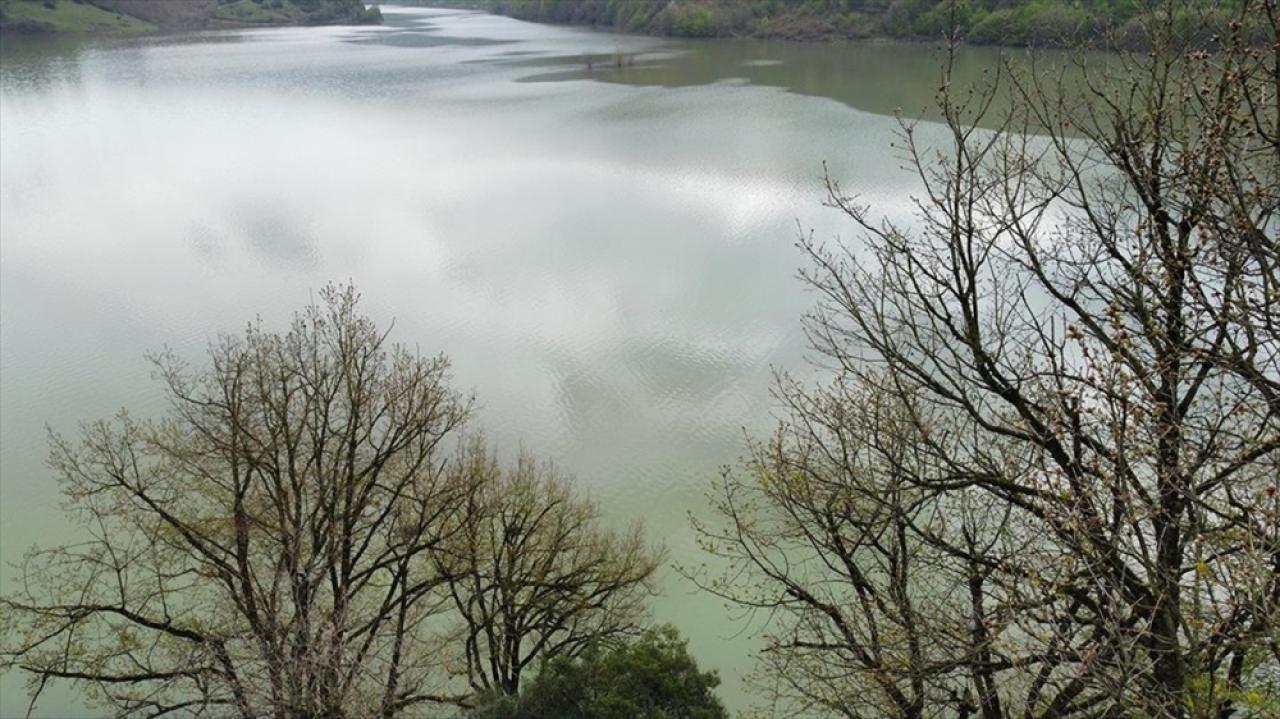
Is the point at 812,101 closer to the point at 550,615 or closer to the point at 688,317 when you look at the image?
the point at 688,317

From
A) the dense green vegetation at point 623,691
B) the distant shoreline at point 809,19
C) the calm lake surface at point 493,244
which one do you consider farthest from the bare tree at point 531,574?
the distant shoreline at point 809,19

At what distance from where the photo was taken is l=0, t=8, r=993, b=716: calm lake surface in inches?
487

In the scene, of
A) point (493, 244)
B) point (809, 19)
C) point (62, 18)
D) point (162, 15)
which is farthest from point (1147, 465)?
point (162, 15)

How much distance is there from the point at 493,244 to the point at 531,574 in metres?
13.1

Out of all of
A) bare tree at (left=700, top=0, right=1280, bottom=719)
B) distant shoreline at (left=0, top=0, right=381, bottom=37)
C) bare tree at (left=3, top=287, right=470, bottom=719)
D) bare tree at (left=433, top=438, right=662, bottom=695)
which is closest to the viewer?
bare tree at (left=700, top=0, right=1280, bottom=719)

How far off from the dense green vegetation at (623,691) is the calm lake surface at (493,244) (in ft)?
4.28

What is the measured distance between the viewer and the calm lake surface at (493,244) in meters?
12.4

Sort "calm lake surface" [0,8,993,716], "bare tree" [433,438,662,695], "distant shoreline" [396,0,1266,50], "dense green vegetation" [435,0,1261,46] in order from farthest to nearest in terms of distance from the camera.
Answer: "dense green vegetation" [435,0,1261,46], "distant shoreline" [396,0,1266,50], "calm lake surface" [0,8,993,716], "bare tree" [433,438,662,695]

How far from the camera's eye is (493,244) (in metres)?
20.4

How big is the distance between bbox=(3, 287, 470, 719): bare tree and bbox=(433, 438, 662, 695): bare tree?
342mm

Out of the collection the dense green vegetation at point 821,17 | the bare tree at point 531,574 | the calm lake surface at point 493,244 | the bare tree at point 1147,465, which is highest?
the dense green vegetation at point 821,17

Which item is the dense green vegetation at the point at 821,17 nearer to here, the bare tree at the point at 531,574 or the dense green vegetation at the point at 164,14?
the bare tree at the point at 531,574

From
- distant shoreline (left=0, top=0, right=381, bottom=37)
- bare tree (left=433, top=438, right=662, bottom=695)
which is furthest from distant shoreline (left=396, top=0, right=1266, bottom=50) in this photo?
bare tree (left=433, top=438, right=662, bottom=695)

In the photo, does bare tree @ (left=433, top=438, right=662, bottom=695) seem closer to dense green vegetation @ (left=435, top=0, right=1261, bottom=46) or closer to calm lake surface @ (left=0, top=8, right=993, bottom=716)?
calm lake surface @ (left=0, top=8, right=993, bottom=716)
